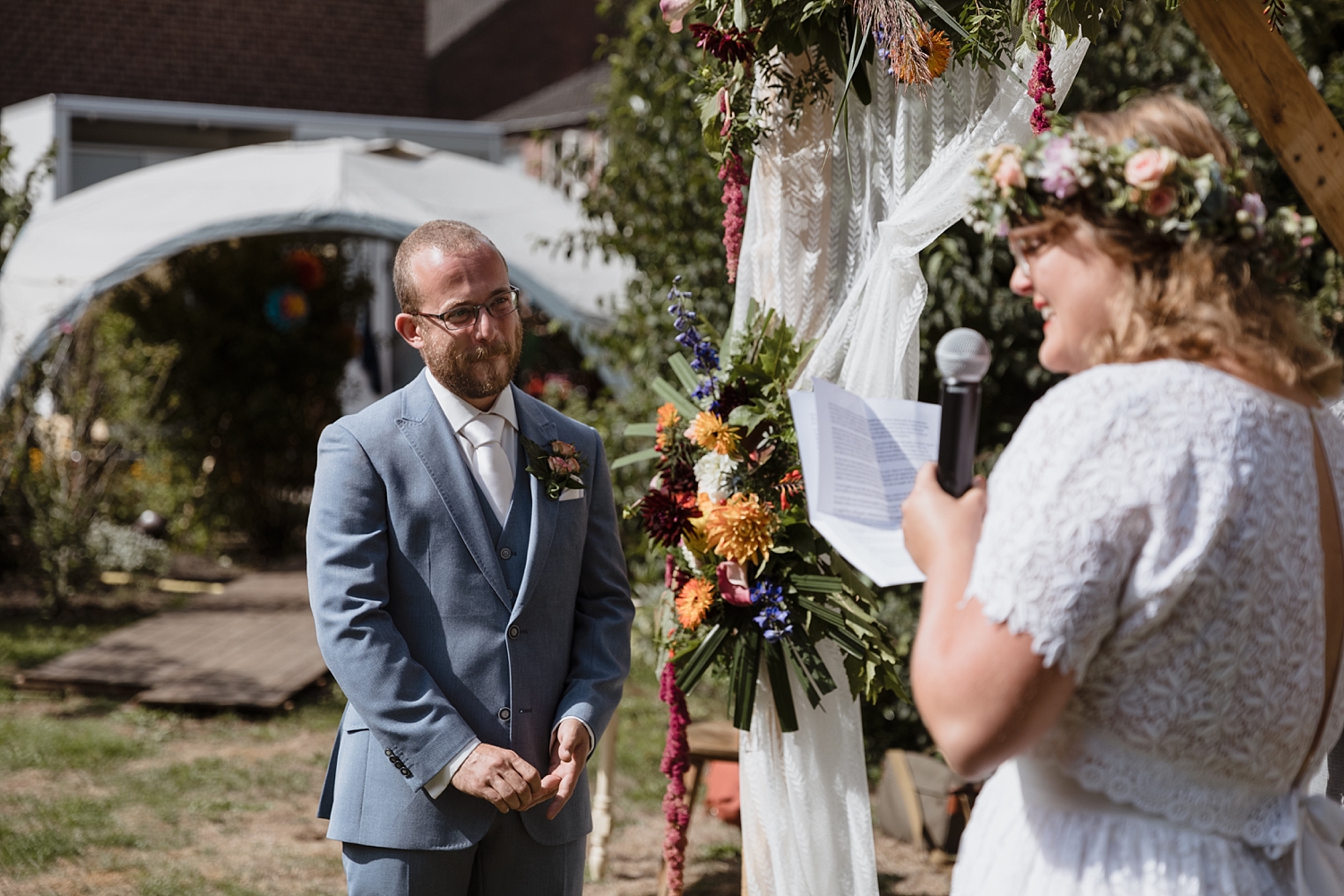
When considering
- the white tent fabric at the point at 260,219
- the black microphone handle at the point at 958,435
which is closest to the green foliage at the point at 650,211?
the white tent fabric at the point at 260,219

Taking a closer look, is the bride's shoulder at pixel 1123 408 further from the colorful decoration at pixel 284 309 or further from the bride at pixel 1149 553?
the colorful decoration at pixel 284 309

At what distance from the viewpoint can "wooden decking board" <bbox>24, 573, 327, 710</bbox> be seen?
6922 mm

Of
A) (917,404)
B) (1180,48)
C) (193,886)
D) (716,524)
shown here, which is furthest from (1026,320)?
(193,886)

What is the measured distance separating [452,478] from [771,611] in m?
1.09

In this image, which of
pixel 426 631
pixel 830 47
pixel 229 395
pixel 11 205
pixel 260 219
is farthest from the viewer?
pixel 229 395

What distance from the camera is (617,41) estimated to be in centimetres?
661

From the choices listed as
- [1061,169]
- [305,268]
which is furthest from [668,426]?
[305,268]

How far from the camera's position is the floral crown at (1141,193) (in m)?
1.44

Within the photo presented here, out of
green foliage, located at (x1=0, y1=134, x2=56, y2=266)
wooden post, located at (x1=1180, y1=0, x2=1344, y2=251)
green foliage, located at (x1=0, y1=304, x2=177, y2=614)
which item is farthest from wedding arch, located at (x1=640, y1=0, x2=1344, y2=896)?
green foliage, located at (x1=0, y1=134, x2=56, y2=266)

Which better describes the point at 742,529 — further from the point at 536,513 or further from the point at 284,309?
the point at 284,309

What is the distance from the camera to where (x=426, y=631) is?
2402 millimetres

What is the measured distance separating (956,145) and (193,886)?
12.0ft

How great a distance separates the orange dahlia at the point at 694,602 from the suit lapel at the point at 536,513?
0.83m

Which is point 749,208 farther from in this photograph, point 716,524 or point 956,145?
point 716,524
